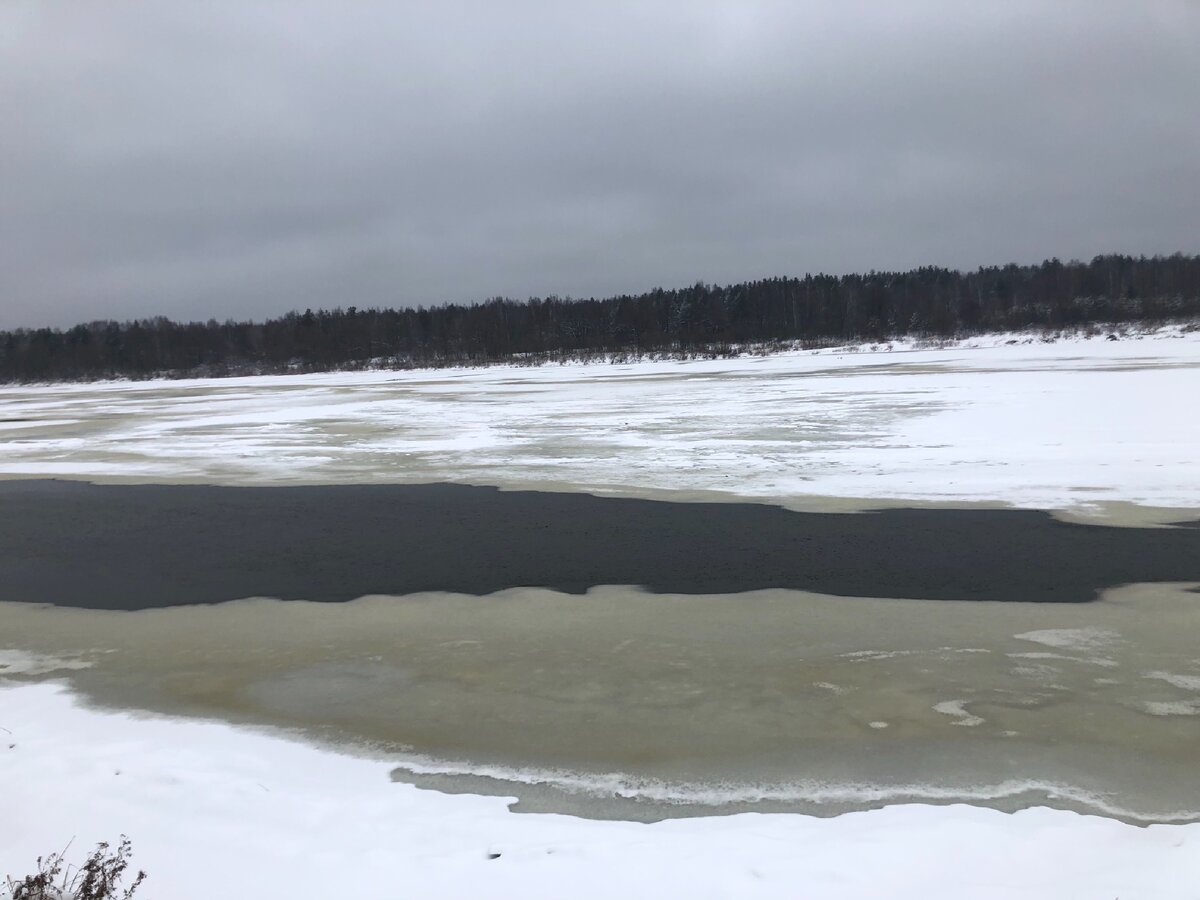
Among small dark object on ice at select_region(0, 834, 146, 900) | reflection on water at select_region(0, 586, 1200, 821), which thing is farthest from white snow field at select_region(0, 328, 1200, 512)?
small dark object on ice at select_region(0, 834, 146, 900)

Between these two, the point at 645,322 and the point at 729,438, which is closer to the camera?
the point at 729,438

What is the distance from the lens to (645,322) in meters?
94.6

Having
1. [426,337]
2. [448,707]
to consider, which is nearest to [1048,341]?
[448,707]

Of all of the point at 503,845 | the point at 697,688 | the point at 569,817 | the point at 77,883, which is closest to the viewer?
the point at 77,883

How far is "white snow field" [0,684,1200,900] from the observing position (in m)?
3.26

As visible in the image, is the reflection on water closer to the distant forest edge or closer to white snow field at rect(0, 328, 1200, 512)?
white snow field at rect(0, 328, 1200, 512)

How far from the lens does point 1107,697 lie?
4.98 meters

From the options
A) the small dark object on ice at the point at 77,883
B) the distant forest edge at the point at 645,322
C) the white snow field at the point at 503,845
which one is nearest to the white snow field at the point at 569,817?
the white snow field at the point at 503,845

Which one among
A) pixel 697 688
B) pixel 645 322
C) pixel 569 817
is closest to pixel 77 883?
pixel 569 817

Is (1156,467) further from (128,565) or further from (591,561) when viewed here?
(128,565)

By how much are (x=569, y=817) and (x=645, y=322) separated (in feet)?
302

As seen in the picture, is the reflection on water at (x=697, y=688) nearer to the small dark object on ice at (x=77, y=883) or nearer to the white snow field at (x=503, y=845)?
the white snow field at (x=503, y=845)

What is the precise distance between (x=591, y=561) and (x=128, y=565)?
476 cm

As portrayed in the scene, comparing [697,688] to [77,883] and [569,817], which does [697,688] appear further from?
[77,883]
